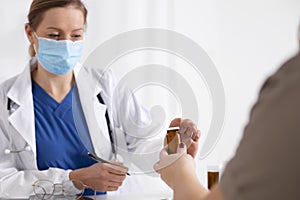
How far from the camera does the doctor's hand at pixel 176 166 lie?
2.60ft

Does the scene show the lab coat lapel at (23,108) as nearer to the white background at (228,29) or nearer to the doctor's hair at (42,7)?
the doctor's hair at (42,7)

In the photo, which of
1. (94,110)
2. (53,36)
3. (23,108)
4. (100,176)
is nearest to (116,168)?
(100,176)

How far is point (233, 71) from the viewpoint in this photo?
2.55 metres

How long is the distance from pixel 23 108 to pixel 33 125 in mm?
61

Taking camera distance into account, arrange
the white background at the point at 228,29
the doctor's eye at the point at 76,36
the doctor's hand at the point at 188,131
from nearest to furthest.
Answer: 1. the doctor's hand at the point at 188,131
2. the doctor's eye at the point at 76,36
3. the white background at the point at 228,29

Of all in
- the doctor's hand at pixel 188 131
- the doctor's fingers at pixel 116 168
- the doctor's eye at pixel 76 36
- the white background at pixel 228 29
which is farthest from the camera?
the white background at pixel 228 29

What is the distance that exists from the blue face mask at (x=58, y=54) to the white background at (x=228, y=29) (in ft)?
2.23

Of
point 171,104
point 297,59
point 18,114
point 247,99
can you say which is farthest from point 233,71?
point 297,59

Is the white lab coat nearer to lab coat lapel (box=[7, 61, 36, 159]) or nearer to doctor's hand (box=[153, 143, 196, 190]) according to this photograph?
lab coat lapel (box=[7, 61, 36, 159])

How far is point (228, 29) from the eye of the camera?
8.29ft

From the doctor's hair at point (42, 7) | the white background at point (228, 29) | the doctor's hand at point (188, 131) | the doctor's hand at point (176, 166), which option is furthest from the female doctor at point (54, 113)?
the white background at point (228, 29)

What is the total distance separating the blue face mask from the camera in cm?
156

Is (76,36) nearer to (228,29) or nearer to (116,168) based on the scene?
(116,168)

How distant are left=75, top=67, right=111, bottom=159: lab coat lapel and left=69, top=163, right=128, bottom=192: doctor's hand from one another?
5cm
